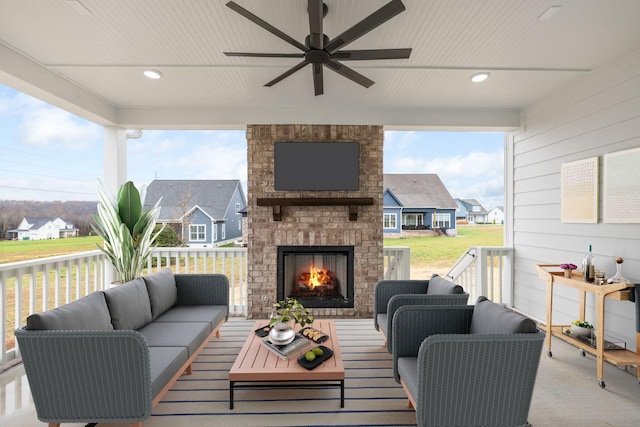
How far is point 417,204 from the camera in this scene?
450 cm

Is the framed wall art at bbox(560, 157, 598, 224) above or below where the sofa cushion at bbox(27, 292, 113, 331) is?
above

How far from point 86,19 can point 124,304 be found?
6.99ft

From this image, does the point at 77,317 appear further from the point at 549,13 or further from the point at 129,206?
the point at 549,13

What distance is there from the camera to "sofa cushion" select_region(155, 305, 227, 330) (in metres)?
2.76

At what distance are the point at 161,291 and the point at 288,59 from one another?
249cm

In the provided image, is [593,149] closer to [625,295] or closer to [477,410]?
[625,295]

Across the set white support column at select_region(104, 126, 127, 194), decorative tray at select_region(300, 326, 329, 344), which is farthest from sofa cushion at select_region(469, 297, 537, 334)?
white support column at select_region(104, 126, 127, 194)

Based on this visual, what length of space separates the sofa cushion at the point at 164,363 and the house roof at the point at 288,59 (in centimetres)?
236

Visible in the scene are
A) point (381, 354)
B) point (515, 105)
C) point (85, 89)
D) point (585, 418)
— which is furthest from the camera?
point (515, 105)

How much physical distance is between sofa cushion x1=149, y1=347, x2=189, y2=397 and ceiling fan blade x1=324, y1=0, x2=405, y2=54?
2.27 metres

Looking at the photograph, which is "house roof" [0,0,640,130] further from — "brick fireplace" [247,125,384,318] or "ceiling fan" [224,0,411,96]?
"ceiling fan" [224,0,411,96]

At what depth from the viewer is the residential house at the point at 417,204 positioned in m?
4.39

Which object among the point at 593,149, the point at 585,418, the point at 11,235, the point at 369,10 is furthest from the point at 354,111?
the point at 11,235

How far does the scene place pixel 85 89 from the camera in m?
3.38
